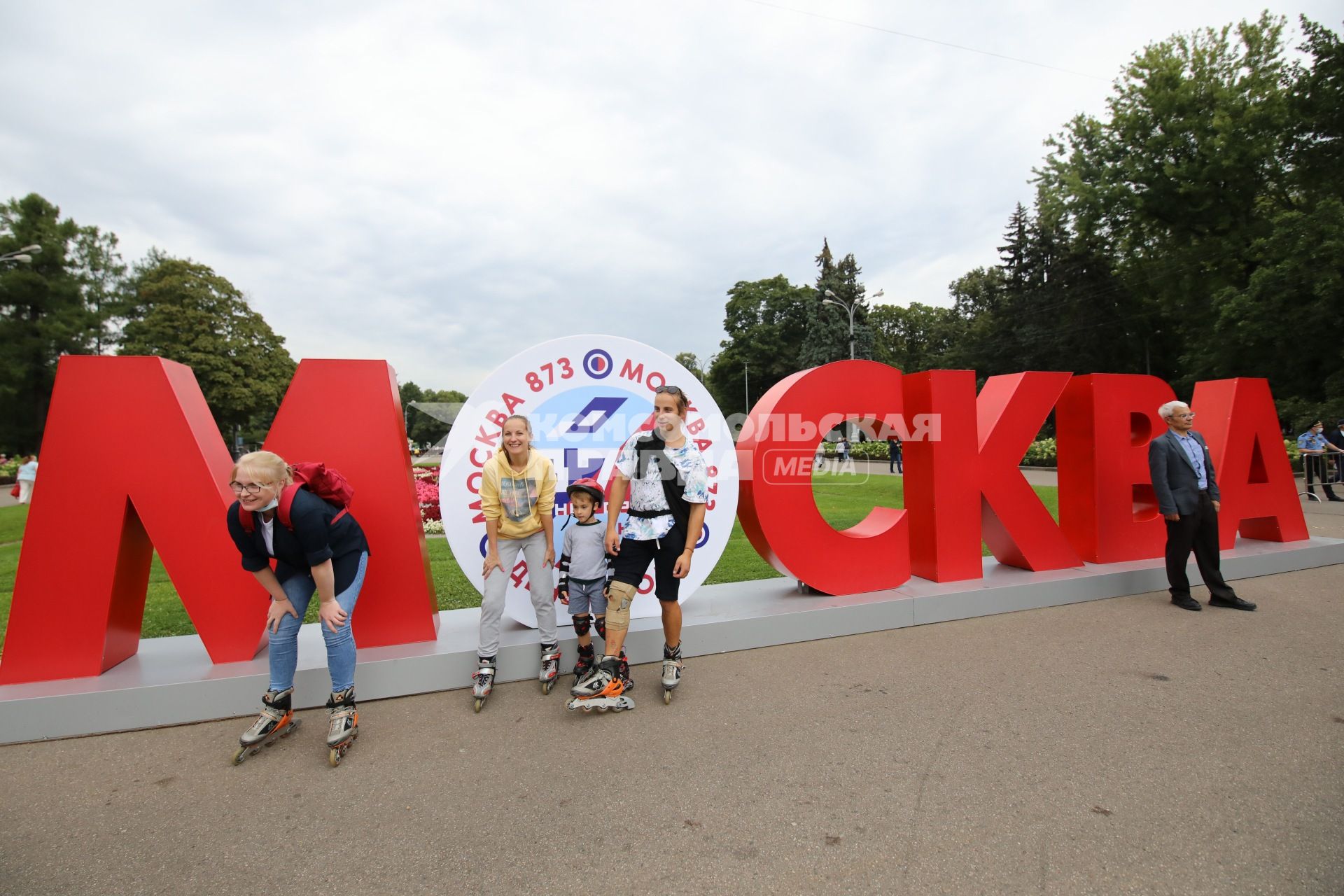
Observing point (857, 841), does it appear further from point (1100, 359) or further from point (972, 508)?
point (1100, 359)

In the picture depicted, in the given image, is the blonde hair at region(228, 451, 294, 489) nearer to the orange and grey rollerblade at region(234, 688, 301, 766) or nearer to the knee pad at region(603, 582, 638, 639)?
the orange and grey rollerblade at region(234, 688, 301, 766)

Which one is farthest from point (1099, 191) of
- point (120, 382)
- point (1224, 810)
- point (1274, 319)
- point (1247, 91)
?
point (120, 382)

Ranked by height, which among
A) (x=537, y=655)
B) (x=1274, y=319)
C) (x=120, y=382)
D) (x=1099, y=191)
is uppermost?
(x=1099, y=191)

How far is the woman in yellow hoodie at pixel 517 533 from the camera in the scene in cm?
401

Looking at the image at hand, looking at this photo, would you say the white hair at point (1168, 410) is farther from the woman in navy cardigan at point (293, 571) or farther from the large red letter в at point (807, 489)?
the woman in navy cardigan at point (293, 571)

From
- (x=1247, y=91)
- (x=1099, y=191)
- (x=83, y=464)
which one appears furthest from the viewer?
(x=1099, y=191)

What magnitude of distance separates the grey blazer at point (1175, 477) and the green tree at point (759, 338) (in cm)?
5010

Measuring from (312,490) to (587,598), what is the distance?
176cm

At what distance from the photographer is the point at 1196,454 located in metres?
5.85

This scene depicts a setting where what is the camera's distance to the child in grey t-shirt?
13.6ft

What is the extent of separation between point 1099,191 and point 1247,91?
5428 mm

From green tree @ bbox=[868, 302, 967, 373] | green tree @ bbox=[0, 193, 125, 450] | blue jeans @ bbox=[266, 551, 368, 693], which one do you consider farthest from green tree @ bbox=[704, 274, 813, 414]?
blue jeans @ bbox=[266, 551, 368, 693]

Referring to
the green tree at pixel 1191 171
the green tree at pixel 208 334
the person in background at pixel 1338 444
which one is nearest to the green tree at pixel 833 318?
the green tree at pixel 1191 171

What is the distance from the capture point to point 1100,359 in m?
36.4
